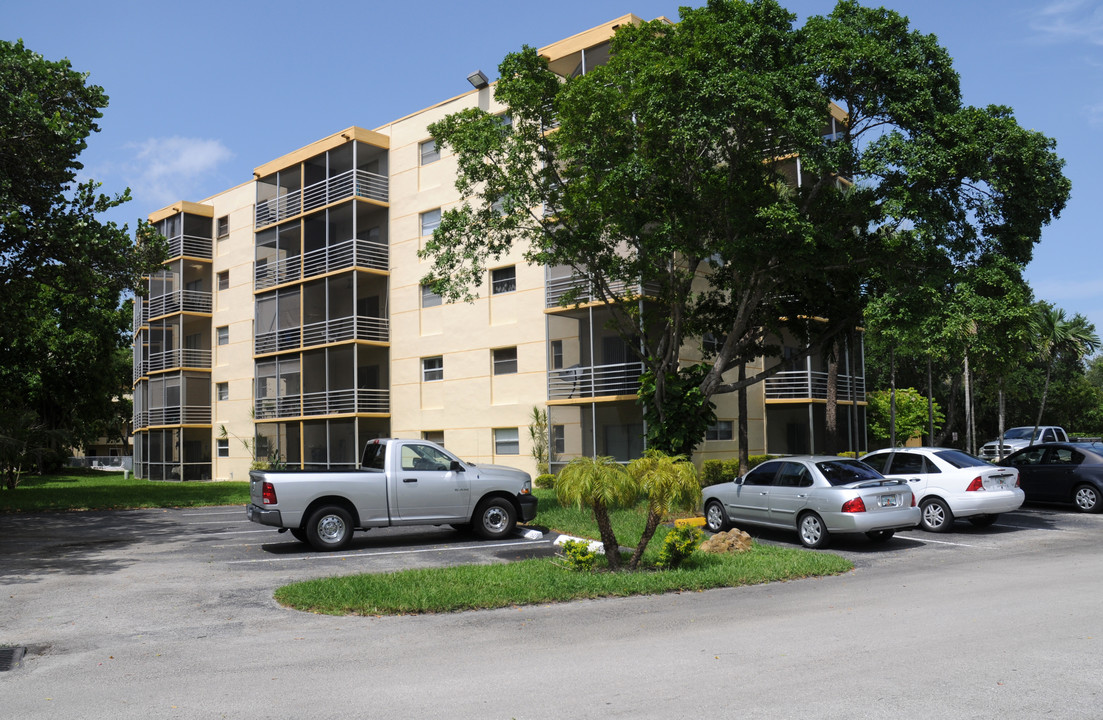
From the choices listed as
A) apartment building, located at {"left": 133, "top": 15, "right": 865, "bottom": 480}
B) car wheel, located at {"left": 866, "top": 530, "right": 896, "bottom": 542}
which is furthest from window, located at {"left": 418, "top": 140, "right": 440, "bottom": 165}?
car wheel, located at {"left": 866, "top": 530, "right": 896, "bottom": 542}

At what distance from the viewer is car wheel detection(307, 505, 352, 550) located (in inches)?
552

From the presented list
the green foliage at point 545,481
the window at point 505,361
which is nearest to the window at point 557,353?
the window at point 505,361

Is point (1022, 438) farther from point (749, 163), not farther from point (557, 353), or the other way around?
point (749, 163)

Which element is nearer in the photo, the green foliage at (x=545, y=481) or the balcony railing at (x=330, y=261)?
the green foliage at (x=545, y=481)

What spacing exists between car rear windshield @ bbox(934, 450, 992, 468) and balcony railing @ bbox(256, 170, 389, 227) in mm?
22775

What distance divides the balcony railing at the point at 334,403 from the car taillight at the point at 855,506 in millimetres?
21527

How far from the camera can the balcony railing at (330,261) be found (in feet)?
104

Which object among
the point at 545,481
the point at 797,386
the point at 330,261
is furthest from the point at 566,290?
the point at 330,261

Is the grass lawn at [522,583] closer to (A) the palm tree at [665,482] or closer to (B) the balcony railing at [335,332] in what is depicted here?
(A) the palm tree at [665,482]

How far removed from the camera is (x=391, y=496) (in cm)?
1452

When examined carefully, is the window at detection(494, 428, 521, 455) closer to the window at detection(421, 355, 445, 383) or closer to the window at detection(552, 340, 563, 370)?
the window at detection(552, 340, 563, 370)

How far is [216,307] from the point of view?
136ft

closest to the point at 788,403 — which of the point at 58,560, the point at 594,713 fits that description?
the point at 58,560

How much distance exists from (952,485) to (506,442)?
51.4 feet
